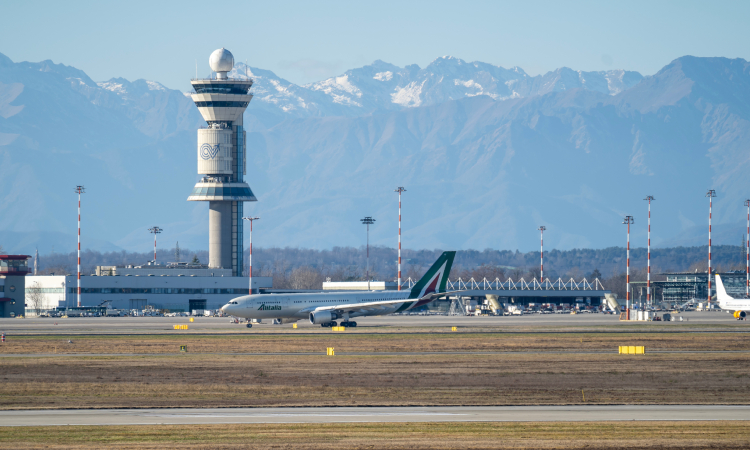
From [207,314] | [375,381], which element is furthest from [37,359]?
[207,314]

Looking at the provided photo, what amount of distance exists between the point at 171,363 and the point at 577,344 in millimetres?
29083

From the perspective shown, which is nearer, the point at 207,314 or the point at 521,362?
the point at 521,362

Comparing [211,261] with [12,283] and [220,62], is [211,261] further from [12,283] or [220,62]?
[12,283]

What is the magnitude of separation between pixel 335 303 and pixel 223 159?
8893 centimetres

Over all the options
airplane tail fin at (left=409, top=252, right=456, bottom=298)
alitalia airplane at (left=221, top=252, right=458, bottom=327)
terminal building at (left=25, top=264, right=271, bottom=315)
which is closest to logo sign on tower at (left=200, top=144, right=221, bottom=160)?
terminal building at (left=25, top=264, right=271, bottom=315)

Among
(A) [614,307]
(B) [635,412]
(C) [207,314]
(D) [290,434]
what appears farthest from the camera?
(A) [614,307]

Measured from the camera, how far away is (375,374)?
48.8 meters

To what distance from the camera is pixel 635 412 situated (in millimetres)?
35719

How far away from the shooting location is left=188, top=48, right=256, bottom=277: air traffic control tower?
179500 millimetres

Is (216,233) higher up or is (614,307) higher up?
(216,233)

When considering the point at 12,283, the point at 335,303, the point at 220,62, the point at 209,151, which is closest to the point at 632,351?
the point at 335,303

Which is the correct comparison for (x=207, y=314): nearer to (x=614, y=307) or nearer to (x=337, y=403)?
(x=614, y=307)

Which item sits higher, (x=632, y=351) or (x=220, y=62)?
(x=220, y=62)

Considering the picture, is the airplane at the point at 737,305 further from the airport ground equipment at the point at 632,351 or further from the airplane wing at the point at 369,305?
the airport ground equipment at the point at 632,351
